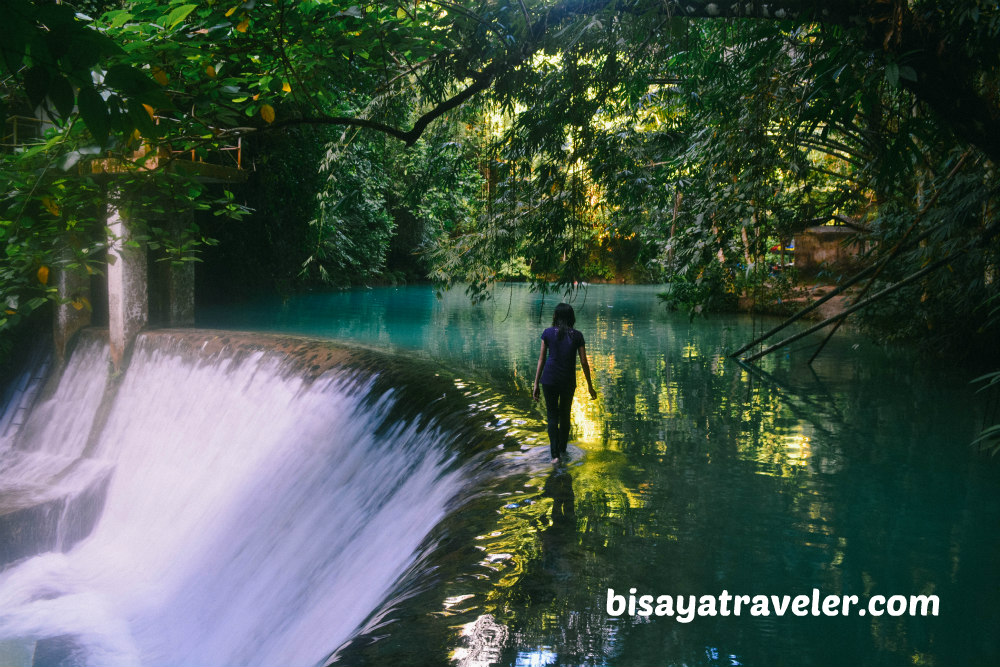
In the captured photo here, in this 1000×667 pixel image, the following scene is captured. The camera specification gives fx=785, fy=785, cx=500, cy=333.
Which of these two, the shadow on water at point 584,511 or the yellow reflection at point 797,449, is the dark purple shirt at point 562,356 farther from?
the yellow reflection at point 797,449

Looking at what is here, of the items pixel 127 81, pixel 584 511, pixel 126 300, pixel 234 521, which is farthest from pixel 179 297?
pixel 127 81

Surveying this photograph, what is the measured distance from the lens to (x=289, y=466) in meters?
8.23

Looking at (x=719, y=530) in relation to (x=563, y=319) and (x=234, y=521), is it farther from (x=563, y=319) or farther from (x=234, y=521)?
(x=234, y=521)

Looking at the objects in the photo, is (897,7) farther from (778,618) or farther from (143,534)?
(143,534)

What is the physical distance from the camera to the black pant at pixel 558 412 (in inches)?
241

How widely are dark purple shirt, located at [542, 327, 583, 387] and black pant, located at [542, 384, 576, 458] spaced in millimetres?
51

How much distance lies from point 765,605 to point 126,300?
445 inches

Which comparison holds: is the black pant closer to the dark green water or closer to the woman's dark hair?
the dark green water

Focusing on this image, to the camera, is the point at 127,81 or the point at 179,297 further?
the point at 179,297

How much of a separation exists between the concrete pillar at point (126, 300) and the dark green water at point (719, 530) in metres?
6.14

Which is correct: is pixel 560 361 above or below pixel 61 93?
below

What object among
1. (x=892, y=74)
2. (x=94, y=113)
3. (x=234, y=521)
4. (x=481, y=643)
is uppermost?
(x=892, y=74)

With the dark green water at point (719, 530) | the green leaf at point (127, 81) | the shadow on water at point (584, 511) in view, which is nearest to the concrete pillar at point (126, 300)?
the shadow on water at point (584, 511)

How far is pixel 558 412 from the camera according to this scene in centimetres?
625
